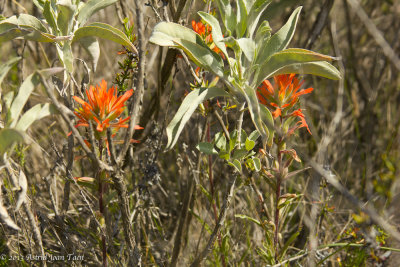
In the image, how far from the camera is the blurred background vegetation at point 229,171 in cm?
166

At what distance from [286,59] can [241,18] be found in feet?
0.71

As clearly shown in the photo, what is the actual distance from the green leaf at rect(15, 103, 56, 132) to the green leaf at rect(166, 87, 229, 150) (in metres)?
0.33

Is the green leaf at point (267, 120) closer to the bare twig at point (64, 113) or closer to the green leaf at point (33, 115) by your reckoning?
the bare twig at point (64, 113)

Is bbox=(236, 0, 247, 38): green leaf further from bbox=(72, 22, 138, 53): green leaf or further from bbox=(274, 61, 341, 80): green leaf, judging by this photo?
bbox=(72, 22, 138, 53): green leaf

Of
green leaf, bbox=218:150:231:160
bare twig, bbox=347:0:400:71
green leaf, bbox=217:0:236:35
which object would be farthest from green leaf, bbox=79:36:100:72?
bare twig, bbox=347:0:400:71

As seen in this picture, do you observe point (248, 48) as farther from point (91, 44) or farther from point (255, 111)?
point (91, 44)

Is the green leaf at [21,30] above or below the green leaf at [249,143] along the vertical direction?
above

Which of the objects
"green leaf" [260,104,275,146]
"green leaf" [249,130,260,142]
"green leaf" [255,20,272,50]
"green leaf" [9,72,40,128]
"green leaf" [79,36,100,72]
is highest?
"green leaf" [255,20,272,50]

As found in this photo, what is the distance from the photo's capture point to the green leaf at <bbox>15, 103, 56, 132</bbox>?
40.4 inches

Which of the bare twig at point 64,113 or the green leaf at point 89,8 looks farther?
the green leaf at point 89,8

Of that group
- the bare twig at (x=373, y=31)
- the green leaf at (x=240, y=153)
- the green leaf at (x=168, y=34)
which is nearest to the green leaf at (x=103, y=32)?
the green leaf at (x=168, y=34)

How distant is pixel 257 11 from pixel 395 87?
2.21 m

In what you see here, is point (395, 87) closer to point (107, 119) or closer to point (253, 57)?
point (253, 57)

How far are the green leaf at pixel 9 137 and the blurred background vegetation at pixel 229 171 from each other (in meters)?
0.47
